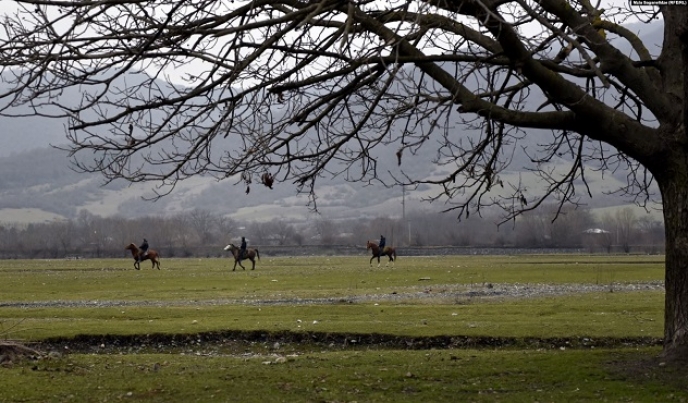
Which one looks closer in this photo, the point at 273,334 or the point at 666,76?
the point at 666,76

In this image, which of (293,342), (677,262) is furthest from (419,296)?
(677,262)

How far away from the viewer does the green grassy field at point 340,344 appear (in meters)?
14.3

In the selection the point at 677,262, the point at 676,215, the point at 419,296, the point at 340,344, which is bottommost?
the point at 340,344

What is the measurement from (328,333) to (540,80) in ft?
36.0

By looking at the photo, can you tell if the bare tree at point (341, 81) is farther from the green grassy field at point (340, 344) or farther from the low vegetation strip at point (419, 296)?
the low vegetation strip at point (419, 296)

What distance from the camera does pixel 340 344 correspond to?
22984 mm

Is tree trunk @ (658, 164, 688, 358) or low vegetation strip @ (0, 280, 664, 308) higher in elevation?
tree trunk @ (658, 164, 688, 358)

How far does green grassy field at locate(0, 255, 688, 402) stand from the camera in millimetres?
14320

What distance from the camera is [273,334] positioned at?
23.8 m

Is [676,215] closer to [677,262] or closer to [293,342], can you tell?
[677,262]

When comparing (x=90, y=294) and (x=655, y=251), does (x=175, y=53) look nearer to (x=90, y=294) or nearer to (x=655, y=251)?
(x=90, y=294)

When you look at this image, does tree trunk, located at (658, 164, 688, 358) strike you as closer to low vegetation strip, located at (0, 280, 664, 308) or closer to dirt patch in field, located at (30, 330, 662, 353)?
dirt patch in field, located at (30, 330, 662, 353)

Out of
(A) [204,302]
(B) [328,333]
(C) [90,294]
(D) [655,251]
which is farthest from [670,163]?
(D) [655,251]

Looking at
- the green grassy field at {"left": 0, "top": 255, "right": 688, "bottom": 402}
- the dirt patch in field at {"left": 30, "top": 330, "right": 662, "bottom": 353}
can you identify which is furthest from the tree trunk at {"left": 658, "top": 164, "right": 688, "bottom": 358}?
the dirt patch in field at {"left": 30, "top": 330, "right": 662, "bottom": 353}
